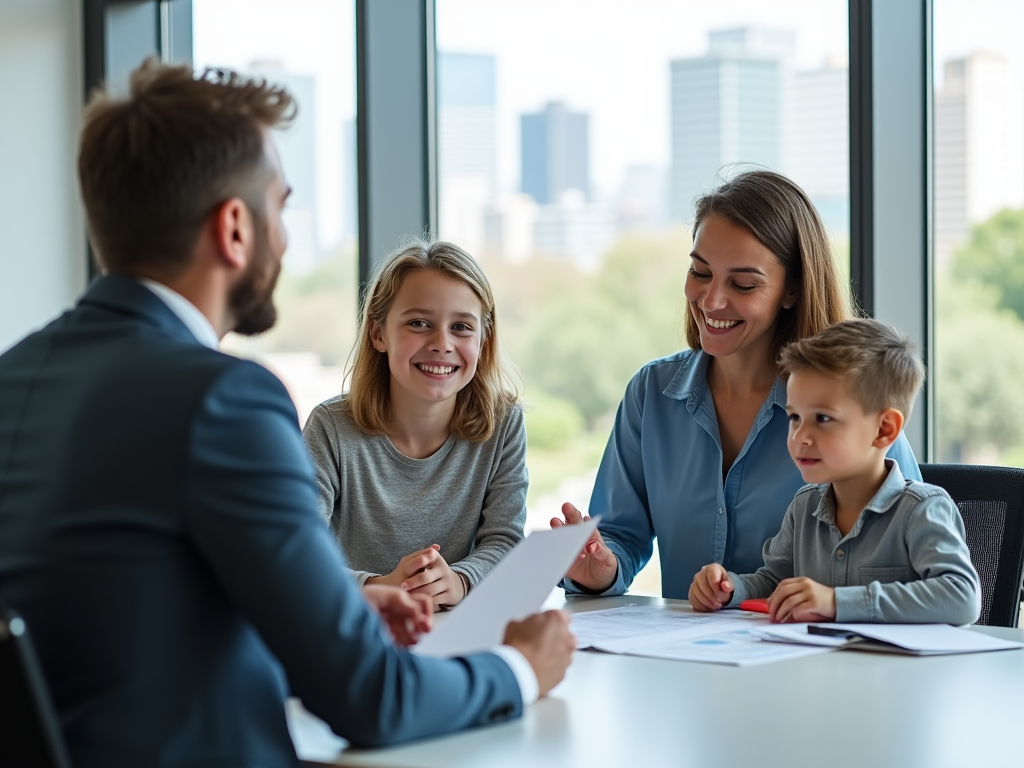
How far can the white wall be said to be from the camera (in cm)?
393

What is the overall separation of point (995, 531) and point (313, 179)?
2.33 m

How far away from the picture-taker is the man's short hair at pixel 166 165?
1.24m

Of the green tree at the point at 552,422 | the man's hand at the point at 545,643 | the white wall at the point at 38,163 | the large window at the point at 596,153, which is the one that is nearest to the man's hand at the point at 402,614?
the man's hand at the point at 545,643

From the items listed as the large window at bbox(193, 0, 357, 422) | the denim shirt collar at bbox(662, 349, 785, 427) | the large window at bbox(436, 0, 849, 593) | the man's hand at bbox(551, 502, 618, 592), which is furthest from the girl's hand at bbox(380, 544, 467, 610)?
the large window at bbox(193, 0, 357, 422)

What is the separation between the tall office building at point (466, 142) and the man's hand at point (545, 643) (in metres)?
2.01

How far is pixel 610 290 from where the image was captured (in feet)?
10.5

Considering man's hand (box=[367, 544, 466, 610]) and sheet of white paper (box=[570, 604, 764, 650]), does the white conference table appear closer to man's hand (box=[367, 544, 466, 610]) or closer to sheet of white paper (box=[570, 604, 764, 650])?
sheet of white paper (box=[570, 604, 764, 650])

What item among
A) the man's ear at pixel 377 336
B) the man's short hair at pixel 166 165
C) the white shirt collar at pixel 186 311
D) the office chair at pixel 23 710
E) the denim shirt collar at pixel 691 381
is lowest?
the office chair at pixel 23 710

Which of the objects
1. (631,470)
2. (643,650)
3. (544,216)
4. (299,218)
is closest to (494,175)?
(544,216)

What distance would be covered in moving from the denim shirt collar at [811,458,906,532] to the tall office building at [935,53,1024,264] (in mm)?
935

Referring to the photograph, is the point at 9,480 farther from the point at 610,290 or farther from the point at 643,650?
the point at 610,290

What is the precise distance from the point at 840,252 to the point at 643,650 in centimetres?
141

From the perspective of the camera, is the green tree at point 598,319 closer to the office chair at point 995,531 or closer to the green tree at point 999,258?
the green tree at point 999,258

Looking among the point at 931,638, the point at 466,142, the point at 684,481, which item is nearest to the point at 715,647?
the point at 931,638
